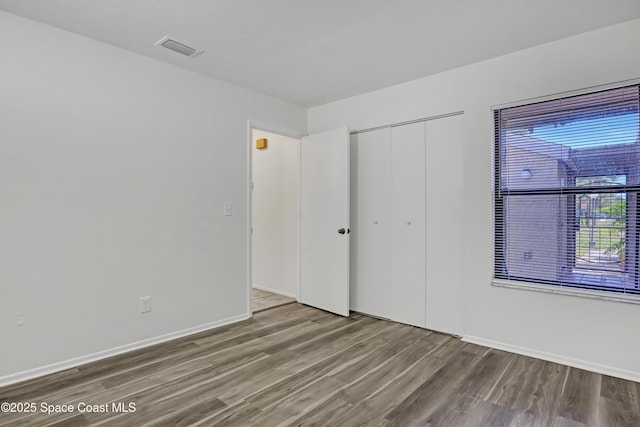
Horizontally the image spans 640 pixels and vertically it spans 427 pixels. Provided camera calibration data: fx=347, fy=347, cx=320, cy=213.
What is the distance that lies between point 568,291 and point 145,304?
→ 3.35m

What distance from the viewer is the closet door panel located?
319 cm

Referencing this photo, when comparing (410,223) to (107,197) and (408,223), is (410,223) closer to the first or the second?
(408,223)

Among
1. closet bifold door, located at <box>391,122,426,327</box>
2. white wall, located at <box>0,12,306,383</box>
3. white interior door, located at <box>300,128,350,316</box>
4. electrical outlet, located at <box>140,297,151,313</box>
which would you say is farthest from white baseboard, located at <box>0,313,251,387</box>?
closet bifold door, located at <box>391,122,426,327</box>

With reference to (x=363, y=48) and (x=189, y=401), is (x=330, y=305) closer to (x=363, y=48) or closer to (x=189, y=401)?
(x=189, y=401)

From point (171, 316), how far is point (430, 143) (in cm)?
290

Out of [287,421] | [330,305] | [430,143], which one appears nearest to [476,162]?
[430,143]

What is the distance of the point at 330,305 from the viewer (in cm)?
395

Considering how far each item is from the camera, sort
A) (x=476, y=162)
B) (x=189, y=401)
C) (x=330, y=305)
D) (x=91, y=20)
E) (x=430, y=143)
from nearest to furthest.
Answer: (x=189, y=401)
(x=91, y=20)
(x=476, y=162)
(x=430, y=143)
(x=330, y=305)

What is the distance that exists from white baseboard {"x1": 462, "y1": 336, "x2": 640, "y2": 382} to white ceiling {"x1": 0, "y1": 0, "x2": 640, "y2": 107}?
2.40 m

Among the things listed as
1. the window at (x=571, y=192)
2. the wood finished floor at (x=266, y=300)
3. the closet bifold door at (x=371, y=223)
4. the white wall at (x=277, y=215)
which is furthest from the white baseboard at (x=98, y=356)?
the window at (x=571, y=192)

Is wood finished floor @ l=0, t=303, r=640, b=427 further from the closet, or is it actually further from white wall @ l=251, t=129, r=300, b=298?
white wall @ l=251, t=129, r=300, b=298

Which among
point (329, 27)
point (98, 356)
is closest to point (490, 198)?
point (329, 27)

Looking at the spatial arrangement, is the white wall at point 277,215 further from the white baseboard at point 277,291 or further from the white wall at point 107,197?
the white wall at point 107,197

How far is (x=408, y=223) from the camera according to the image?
11.6 feet
